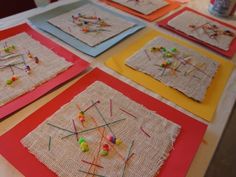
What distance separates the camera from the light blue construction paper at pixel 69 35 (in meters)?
0.89

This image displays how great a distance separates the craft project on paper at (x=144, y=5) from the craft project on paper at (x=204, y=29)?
0.42 feet

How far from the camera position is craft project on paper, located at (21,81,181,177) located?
1.73ft

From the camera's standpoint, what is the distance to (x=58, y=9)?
3.54ft

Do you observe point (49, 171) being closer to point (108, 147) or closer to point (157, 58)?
point (108, 147)

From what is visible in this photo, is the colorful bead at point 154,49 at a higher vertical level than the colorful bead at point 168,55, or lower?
higher

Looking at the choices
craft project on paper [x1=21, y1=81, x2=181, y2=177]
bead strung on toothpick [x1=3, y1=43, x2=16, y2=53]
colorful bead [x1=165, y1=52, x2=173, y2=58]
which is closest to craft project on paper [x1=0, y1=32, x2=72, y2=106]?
bead strung on toothpick [x1=3, y1=43, x2=16, y2=53]

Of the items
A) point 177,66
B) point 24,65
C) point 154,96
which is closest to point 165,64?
point 177,66

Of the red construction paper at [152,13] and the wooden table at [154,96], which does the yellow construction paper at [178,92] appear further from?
the red construction paper at [152,13]

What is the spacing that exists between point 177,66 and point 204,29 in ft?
1.23

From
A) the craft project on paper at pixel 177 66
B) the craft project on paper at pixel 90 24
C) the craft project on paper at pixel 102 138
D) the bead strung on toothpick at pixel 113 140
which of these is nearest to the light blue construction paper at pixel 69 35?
the craft project on paper at pixel 90 24

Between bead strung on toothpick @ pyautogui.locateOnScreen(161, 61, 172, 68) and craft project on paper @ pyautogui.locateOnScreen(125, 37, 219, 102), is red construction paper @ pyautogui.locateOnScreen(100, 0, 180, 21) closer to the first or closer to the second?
craft project on paper @ pyautogui.locateOnScreen(125, 37, 219, 102)

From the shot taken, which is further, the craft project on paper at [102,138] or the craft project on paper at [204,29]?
the craft project on paper at [204,29]

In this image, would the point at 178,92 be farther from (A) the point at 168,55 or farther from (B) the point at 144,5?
(B) the point at 144,5

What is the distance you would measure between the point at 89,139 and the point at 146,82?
0.30m
